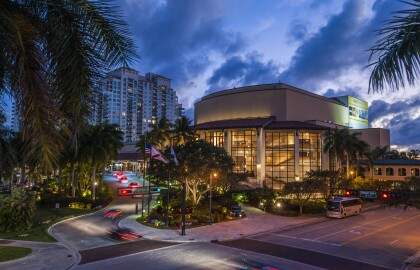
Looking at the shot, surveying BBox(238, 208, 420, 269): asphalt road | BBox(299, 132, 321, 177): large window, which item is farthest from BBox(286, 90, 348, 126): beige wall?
BBox(238, 208, 420, 269): asphalt road

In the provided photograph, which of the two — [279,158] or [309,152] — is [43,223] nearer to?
[279,158]

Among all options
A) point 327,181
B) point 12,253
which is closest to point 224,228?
point 12,253

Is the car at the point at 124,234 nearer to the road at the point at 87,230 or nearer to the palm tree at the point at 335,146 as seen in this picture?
the road at the point at 87,230

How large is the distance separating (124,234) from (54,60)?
1183 inches

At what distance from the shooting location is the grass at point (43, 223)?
3008cm

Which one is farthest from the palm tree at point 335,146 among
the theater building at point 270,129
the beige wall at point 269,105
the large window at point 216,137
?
the large window at point 216,137

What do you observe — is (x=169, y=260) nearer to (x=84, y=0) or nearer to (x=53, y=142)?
(x=53, y=142)

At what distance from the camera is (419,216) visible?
47469 millimetres

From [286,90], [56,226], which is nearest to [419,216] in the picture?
[286,90]

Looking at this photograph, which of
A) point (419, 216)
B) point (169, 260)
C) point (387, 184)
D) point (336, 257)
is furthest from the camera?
point (387, 184)

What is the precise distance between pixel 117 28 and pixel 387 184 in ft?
229

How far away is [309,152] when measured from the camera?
72.4 metres

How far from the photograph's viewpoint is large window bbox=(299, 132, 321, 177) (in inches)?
2822

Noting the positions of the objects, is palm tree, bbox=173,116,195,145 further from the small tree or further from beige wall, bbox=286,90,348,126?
the small tree
